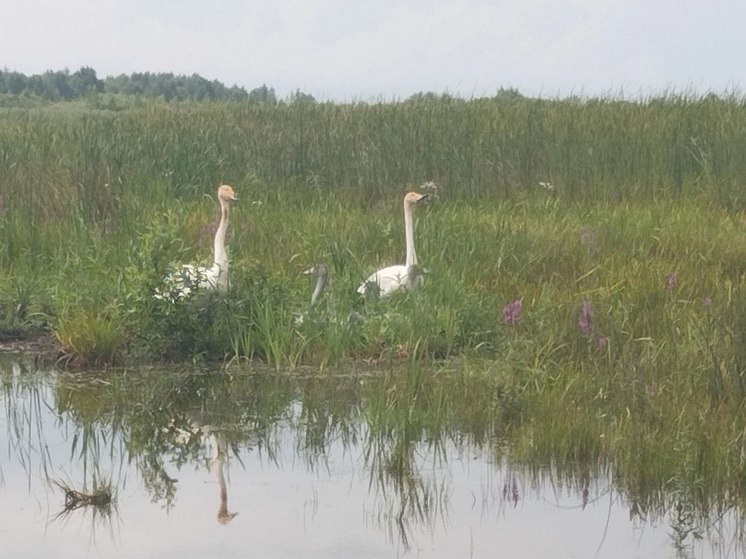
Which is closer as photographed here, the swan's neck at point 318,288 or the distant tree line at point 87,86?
the swan's neck at point 318,288

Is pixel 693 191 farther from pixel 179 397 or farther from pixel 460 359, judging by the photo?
pixel 179 397

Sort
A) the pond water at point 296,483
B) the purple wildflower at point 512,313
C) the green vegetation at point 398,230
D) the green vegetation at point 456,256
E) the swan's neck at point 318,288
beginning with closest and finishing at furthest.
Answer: the pond water at point 296,483, the green vegetation at point 456,256, the purple wildflower at point 512,313, the green vegetation at point 398,230, the swan's neck at point 318,288

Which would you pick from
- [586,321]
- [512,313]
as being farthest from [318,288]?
[586,321]

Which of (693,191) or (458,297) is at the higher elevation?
(693,191)

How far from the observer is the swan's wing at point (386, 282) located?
8.27 meters

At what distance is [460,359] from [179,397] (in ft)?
4.92

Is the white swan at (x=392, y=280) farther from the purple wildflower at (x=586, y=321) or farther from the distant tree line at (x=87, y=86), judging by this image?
the distant tree line at (x=87, y=86)

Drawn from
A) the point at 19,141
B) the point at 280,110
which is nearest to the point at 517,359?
the point at 19,141

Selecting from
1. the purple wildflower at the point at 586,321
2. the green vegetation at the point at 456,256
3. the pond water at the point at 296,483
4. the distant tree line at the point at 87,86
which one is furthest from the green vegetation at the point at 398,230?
the distant tree line at the point at 87,86

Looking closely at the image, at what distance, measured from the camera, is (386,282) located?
8.37 m

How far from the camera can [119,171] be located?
1123cm

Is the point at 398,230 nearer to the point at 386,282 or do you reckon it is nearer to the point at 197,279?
the point at 386,282

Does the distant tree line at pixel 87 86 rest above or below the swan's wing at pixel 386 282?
above

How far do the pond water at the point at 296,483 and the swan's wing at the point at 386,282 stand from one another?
1085 mm
